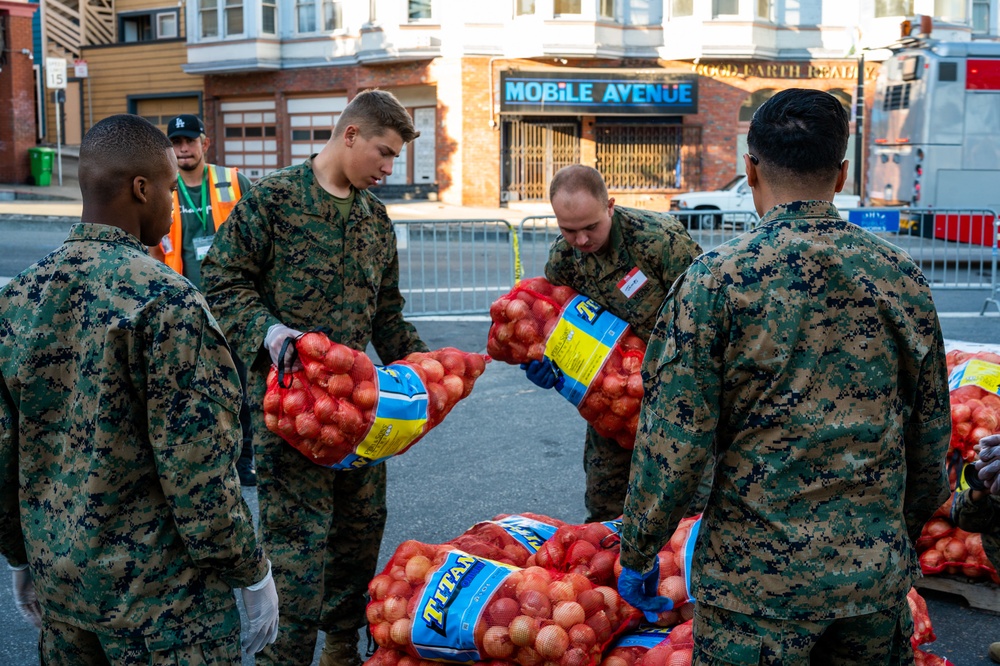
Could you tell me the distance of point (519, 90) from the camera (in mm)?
28266

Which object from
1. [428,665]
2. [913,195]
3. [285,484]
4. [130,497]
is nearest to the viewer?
[130,497]

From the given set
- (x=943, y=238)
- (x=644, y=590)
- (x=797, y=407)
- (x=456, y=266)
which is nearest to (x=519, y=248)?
(x=456, y=266)

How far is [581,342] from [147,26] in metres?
37.3

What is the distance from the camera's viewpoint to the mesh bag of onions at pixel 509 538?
3.88 metres

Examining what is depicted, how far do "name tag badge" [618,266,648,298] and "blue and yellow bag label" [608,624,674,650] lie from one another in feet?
4.95

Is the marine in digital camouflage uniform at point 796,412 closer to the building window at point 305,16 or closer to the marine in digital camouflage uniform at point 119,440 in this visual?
the marine in digital camouflage uniform at point 119,440

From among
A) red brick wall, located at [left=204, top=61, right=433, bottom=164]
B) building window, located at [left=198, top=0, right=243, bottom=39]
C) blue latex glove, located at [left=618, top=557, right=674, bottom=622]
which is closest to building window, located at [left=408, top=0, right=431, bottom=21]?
red brick wall, located at [left=204, top=61, right=433, bottom=164]

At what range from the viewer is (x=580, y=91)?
28344 millimetres

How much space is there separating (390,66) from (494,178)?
472 cm

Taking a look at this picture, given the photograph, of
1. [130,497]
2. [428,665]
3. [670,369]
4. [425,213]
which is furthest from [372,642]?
[425,213]

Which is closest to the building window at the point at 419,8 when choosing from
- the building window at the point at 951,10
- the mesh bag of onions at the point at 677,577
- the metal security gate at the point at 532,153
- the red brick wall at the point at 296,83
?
the red brick wall at the point at 296,83

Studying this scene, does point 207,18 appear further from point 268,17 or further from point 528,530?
point 528,530

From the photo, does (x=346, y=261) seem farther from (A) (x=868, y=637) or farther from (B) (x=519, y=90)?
(B) (x=519, y=90)

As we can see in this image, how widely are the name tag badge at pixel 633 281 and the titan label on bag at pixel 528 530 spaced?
3.52 feet
